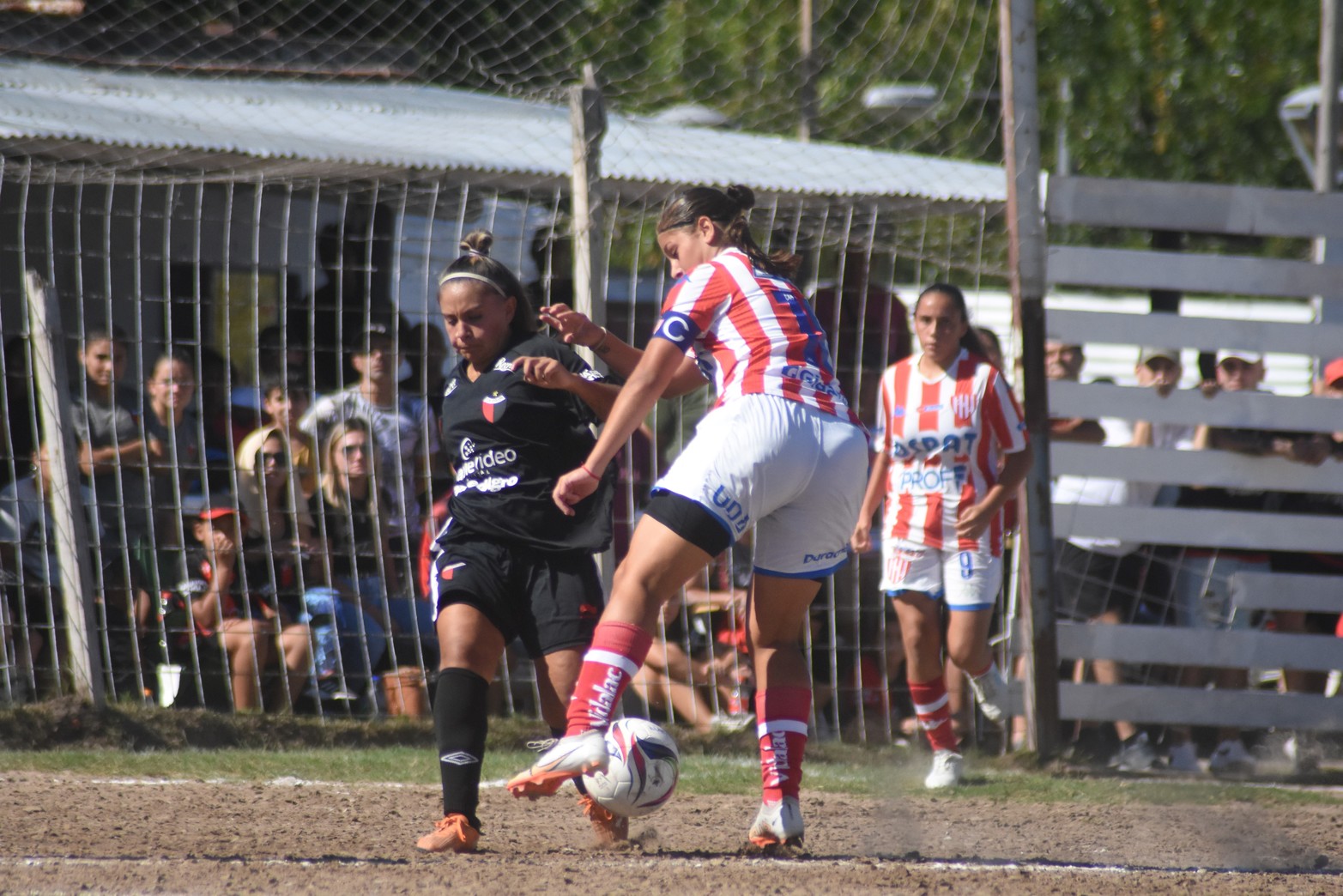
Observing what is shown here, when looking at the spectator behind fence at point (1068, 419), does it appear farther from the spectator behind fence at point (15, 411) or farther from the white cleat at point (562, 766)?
the spectator behind fence at point (15, 411)

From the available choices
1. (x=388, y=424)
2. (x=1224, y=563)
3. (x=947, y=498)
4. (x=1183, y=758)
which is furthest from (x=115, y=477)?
(x=1224, y=563)

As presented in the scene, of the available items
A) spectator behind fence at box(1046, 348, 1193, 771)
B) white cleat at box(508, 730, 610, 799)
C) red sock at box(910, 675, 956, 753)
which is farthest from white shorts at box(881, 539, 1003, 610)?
white cleat at box(508, 730, 610, 799)

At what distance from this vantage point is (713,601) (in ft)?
24.4

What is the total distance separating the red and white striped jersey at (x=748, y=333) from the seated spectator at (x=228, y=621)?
145 inches

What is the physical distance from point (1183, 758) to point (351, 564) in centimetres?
421

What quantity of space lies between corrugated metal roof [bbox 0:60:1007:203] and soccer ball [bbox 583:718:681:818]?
4566 millimetres

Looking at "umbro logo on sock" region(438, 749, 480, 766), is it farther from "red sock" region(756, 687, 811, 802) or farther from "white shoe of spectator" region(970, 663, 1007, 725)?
"white shoe of spectator" region(970, 663, 1007, 725)

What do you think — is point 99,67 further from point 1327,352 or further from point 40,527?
point 1327,352

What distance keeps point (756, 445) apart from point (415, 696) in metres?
3.61

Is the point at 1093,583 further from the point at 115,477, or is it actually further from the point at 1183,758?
the point at 115,477

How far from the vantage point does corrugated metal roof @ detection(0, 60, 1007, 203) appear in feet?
25.8

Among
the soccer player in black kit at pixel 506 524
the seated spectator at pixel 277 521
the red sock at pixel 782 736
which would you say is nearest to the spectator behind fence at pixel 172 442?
the seated spectator at pixel 277 521

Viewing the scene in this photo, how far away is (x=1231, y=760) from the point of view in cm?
703

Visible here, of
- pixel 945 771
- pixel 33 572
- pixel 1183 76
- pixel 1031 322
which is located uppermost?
pixel 1183 76
